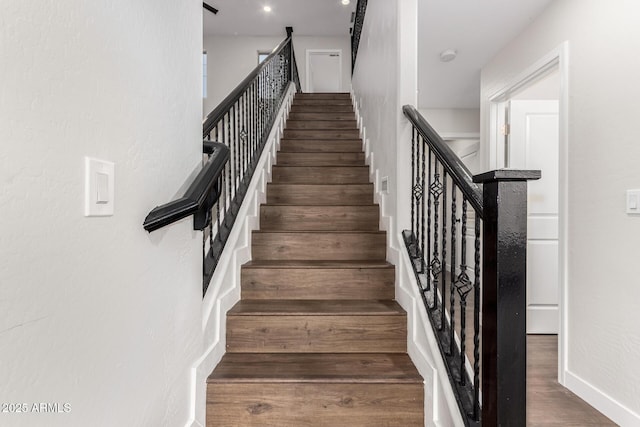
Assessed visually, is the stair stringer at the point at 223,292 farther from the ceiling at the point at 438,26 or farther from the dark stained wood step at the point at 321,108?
the dark stained wood step at the point at 321,108

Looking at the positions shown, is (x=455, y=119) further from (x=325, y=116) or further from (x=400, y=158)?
(x=400, y=158)

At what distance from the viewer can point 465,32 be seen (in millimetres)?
2863

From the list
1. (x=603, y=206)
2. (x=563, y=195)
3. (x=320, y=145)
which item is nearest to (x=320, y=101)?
(x=320, y=145)

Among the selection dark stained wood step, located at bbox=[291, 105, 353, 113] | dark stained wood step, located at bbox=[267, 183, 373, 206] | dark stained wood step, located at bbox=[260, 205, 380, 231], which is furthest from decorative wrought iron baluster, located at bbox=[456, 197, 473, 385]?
dark stained wood step, located at bbox=[291, 105, 353, 113]

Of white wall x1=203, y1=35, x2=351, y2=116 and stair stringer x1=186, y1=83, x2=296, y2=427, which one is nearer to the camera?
stair stringer x1=186, y1=83, x2=296, y2=427

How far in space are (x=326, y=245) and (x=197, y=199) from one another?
4.13ft

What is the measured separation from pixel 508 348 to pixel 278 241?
1564 mm

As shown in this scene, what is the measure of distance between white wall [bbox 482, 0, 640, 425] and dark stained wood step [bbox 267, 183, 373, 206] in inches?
55.6

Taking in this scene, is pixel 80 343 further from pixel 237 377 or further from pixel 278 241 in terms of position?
pixel 278 241

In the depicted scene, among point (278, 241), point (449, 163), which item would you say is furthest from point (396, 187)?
point (278, 241)

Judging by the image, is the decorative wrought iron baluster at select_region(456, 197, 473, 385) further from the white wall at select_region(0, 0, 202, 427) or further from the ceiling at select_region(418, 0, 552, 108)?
the ceiling at select_region(418, 0, 552, 108)

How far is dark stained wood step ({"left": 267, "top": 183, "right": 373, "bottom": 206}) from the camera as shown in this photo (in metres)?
2.76

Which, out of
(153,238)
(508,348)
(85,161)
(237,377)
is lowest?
(237,377)

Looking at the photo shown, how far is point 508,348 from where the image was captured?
938mm
